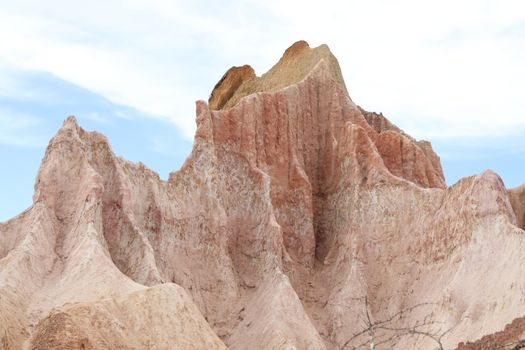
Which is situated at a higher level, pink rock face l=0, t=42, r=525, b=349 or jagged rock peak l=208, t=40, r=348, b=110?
jagged rock peak l=208, t=40, r=348, b=110

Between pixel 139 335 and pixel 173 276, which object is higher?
pixel 173 276

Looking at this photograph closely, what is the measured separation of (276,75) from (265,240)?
66.1ft

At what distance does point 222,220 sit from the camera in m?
49.6

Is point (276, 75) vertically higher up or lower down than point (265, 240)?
higher up

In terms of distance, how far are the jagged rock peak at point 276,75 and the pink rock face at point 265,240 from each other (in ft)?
7.70

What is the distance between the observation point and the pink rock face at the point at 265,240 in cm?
3622

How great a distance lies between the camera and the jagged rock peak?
63.9 m

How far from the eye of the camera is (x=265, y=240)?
1973 inches

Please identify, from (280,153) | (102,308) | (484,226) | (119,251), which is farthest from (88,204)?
(484,226)

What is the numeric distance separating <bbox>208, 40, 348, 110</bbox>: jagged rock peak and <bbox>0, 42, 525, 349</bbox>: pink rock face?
2348 millimetres

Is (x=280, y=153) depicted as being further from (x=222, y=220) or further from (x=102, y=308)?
(x=102, y=308)

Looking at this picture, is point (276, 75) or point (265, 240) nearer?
point (265, 240)

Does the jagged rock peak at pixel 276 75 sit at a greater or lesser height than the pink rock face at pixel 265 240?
greater

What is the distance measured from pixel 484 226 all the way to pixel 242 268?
14.6 meters
